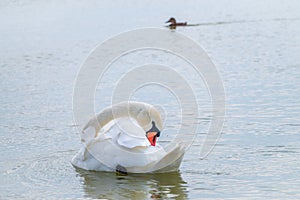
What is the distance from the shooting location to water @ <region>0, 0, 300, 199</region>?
7316mm

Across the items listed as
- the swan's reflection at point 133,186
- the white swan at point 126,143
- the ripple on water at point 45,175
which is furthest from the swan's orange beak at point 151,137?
the ripple on water at point 45,175

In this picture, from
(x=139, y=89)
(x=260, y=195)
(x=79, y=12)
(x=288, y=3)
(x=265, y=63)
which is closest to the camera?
(x=260, y=195)

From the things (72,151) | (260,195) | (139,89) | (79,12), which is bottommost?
(260,195)

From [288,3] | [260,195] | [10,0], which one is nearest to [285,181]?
[260,195]

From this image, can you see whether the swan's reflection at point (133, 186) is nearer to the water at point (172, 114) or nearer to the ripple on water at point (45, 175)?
the water at point (172, 114)

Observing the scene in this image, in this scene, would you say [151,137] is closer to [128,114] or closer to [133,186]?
[128,114]

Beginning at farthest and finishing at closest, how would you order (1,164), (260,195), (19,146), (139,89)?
(139,89)
(19,146)
(1,164)
(260,195)

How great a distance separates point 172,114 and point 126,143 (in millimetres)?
2741

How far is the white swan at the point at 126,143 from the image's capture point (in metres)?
7.50

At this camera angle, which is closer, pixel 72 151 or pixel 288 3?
pixel 72 151

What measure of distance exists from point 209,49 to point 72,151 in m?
8.47

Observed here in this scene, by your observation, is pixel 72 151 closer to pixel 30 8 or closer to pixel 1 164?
pixel 1 164

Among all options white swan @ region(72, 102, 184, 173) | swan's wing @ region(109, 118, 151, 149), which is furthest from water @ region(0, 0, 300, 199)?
swan's wing @ region(109, 118, 151, 149)

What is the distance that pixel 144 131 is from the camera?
304 inches
